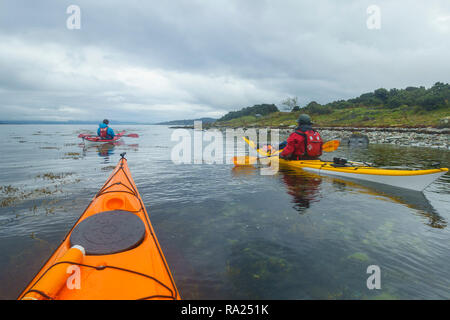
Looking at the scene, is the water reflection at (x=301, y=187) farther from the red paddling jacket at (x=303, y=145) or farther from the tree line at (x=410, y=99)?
the tree line at (x=410, y=99)

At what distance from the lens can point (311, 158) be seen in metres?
12.8

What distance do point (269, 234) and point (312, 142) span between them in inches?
310

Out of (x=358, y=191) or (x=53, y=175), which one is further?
(x=53, y=175)

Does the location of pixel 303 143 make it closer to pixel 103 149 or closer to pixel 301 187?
pixel 301 187

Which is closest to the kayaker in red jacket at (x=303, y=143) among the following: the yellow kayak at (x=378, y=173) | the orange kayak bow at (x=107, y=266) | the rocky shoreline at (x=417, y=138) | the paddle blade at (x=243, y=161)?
the yellow kayak at (x=378, y=173)

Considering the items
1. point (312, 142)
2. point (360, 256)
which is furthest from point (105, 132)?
point (360, 256)

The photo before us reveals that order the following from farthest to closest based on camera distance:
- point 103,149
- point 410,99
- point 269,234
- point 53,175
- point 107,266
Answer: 1. point 410,99
2. point 103,149
3. point 53,175
4. point 269,234
5. point 107,266

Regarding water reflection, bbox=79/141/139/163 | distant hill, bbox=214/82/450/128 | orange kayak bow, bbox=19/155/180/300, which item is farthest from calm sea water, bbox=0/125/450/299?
distant hill, bbox=214/82/450/128

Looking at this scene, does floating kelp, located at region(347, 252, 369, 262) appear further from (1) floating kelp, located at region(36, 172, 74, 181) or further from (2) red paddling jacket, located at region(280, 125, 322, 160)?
(1) floating kelp, located at region(36, 172, 74, 181)

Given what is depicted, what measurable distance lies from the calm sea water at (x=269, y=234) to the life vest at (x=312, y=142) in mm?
2357

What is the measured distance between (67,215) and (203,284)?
5.02 metres

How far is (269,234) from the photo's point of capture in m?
5.82
